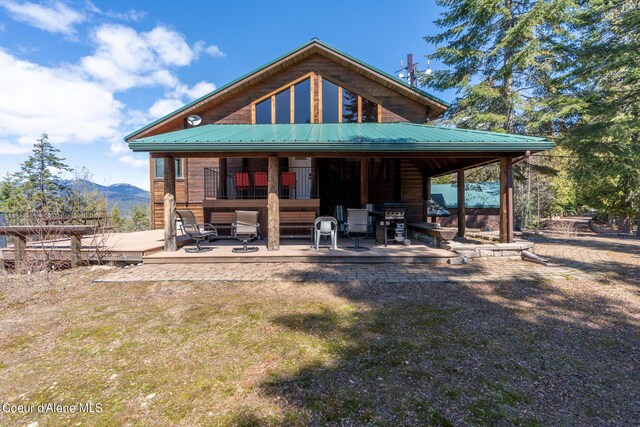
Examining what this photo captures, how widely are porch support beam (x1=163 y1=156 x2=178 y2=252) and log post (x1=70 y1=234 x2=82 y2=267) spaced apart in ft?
6.13

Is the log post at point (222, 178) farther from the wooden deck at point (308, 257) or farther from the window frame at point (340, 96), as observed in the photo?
the window frame at point (340, 96)

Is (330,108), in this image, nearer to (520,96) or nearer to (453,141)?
(453,141)

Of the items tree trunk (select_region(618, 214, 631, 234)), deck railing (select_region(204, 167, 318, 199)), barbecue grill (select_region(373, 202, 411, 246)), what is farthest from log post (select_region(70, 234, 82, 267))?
tree trunk (select_region(618, 214, 631, 234))

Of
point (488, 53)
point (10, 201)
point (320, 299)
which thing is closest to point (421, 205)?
point (320, 299)

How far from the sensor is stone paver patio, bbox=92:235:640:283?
5.68 meters

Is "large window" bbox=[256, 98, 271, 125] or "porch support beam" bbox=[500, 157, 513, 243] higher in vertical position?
"large window" bbox=[256, 98, 271, 125]

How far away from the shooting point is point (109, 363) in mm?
2855

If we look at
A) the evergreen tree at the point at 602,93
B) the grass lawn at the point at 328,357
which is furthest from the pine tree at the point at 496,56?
the grass lawn at the point at 328,357

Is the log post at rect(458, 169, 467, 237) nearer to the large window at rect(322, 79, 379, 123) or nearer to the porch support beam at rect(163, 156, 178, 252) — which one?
the large window at rect(322, 79, 379, 123)

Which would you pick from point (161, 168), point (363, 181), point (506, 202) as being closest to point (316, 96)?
point (363, 181)

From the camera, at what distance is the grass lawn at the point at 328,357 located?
219 centimetres

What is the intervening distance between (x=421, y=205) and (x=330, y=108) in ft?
17.6

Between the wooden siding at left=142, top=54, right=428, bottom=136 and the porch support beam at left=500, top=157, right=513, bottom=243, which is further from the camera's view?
the wooden siding at left=142, top=54, right=428, bottom=136

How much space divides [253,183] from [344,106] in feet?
15.3
